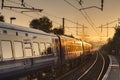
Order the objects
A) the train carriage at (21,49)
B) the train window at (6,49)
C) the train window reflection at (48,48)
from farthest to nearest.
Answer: the train window reflection at (48,48) → the train carriage at (21,49) → the train window at (6,49)

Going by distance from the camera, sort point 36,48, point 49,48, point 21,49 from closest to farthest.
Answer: point 21,49 → point 36,48 → point 49,48

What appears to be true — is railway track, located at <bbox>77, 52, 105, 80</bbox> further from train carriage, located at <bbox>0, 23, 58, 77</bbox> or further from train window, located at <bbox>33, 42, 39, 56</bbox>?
train window, located at <bbox>33, 42, 39, 56</bbox>

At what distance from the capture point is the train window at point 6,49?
1658 centimetres

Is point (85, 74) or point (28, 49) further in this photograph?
point (85, 74)

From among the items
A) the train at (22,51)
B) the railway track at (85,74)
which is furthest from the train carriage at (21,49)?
the railway track at (85,74)

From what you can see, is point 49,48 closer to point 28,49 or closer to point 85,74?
point 28,49

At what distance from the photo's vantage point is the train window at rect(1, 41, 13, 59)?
1658 centimetres

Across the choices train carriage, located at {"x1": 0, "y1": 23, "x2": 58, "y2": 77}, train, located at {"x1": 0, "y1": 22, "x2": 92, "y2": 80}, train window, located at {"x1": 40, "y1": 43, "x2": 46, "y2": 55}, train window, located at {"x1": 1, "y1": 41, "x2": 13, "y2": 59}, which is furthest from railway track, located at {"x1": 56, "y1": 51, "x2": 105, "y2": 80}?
train window, located at {"x1": 1, "y1": 41, "x2": 13, "y2": 59}

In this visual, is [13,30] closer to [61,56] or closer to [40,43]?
[40,43]

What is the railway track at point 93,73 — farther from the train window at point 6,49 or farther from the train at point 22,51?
the train window at point 6,49

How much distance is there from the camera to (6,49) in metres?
16.9

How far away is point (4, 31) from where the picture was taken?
16906mm

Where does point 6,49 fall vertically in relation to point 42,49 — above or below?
above

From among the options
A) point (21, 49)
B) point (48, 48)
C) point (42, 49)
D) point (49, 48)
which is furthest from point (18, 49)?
point (49, 48)
